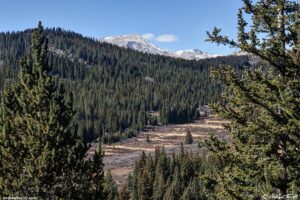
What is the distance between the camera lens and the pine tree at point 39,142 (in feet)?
71.4

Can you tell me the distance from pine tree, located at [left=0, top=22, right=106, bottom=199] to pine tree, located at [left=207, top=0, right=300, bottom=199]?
9.48 metres

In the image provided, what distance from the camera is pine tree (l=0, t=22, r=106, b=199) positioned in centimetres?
2177

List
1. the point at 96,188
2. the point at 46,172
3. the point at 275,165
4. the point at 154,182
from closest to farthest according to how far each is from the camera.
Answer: the point at 275,165 → the point at 46,172 → the point at 96,188 → the point at 154,182

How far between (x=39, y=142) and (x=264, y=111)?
12021 mm

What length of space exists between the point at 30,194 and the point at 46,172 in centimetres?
162

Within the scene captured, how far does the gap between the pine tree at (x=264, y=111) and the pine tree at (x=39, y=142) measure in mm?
9477

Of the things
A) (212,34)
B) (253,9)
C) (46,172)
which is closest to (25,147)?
(46,172)

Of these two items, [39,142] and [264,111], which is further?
[39,142]

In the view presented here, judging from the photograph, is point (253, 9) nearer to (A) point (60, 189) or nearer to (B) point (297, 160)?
(B) point (297, 160)

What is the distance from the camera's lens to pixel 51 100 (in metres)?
22.5

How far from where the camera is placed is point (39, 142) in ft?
71.5

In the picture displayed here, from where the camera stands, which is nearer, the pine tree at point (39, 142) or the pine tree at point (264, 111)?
the pine tree at point (264, 111)

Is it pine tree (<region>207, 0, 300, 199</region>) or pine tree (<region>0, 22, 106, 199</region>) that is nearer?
pine tree (<region>207, 0, 300, 199</region>)

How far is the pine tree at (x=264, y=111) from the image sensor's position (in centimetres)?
1427
